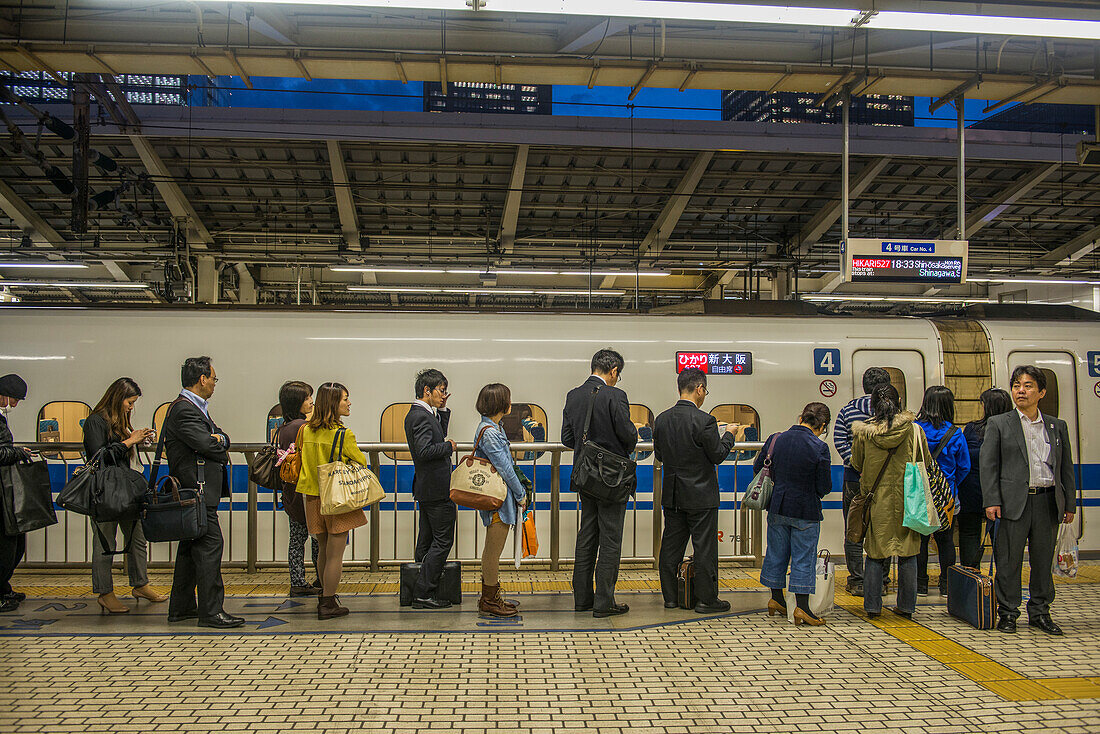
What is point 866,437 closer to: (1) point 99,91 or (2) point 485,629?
(2) point 485,629

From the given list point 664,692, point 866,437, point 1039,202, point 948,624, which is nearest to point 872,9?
point 866,437

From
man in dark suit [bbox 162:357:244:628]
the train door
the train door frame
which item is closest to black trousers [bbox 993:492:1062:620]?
the train door

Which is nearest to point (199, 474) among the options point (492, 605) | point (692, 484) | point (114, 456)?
point (114, 456)

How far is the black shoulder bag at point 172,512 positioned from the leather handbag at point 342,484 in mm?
920

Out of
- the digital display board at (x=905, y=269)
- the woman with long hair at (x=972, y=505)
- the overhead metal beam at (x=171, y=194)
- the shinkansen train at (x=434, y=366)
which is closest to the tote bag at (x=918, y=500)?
the woman with long hair at (x=972, y=505)

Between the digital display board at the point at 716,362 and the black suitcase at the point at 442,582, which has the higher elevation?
the digital display board at the point at 716,362

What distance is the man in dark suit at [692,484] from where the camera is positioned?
20.9 ft

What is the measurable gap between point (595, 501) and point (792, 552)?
5.49ft

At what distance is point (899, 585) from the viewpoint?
252 inches

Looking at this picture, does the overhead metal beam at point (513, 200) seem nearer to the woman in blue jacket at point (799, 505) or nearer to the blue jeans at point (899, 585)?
the woman in blue jacket at point (799, 505)

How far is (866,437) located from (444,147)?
33.3 ft

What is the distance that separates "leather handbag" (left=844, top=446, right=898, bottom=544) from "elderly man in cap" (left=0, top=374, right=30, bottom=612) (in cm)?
714

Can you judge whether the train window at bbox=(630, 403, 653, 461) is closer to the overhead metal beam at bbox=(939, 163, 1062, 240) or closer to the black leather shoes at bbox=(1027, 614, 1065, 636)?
the black leather shoes at bbox=(1027, 614, 1065, 636)

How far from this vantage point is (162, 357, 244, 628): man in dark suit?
583 centimetres
